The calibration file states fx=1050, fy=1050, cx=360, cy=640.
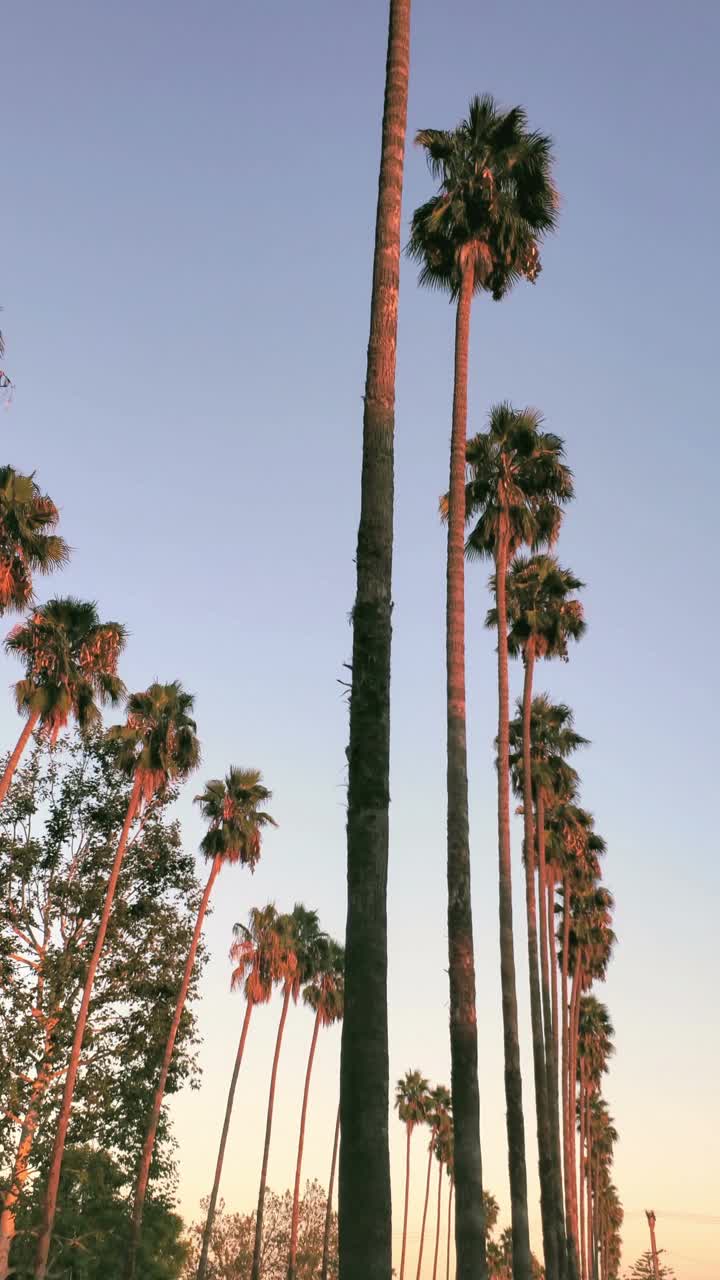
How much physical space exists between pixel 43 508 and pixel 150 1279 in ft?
124

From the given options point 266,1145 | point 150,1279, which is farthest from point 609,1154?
point 150,1279

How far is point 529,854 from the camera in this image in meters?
33.7

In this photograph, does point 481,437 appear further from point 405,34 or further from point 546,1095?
point 546,1095

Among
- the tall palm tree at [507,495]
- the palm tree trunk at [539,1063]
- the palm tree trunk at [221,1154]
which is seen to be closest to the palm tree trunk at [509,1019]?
the tall palm tree at [507,495]

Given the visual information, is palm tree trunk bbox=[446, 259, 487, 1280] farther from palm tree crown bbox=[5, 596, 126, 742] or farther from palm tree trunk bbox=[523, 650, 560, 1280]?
palm tree crown bbox=[5, 596, 126, 742]

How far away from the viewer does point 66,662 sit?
102 ft

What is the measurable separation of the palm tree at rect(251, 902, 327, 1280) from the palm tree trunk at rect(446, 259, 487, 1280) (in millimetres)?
40461

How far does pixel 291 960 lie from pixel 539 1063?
27.7 m

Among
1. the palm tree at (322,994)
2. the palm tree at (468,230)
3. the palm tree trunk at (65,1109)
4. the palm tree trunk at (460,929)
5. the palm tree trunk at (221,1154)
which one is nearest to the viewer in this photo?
the palm tree trunk at (460,929)

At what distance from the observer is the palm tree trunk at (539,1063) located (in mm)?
27891

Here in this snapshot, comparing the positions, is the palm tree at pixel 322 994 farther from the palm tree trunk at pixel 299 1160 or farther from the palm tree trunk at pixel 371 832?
the palm tree trunk at pixel 371 832

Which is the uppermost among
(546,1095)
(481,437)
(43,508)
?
(481,437)

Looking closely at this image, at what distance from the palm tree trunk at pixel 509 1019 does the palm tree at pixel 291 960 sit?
33328mm

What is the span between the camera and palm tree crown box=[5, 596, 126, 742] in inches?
1220
